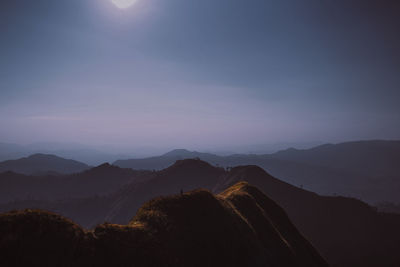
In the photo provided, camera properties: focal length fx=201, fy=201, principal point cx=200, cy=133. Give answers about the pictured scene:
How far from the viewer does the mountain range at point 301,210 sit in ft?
229

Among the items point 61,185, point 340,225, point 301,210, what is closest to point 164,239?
point 301,210

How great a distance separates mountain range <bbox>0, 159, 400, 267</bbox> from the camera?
6994 cm

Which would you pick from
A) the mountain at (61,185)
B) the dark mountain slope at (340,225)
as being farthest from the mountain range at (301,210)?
the mountain at (61,185)

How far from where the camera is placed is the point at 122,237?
46.3 feet

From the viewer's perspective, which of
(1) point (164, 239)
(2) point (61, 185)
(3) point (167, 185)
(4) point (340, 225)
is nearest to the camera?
(1) point (164, 239)

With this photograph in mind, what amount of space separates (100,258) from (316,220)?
88.5 m

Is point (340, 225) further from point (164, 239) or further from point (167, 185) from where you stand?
point (164, 239)

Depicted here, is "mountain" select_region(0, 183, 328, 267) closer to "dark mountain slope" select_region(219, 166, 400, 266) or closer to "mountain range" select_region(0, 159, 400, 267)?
"mountain range" select_region(0, 159, 400, 267)

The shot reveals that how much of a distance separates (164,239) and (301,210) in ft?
270

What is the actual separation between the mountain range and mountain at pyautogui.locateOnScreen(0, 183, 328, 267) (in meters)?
22.7

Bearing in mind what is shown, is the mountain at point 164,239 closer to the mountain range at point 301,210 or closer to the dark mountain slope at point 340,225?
the mountain range at point 301,210

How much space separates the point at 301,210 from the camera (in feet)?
268

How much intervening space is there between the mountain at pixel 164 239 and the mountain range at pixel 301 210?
22.7 meters

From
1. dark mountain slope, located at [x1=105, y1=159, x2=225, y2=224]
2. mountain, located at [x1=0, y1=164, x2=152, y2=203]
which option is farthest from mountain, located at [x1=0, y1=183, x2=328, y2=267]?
mountain, located at [x1=0, y1=164, x2=152, y2=203]
